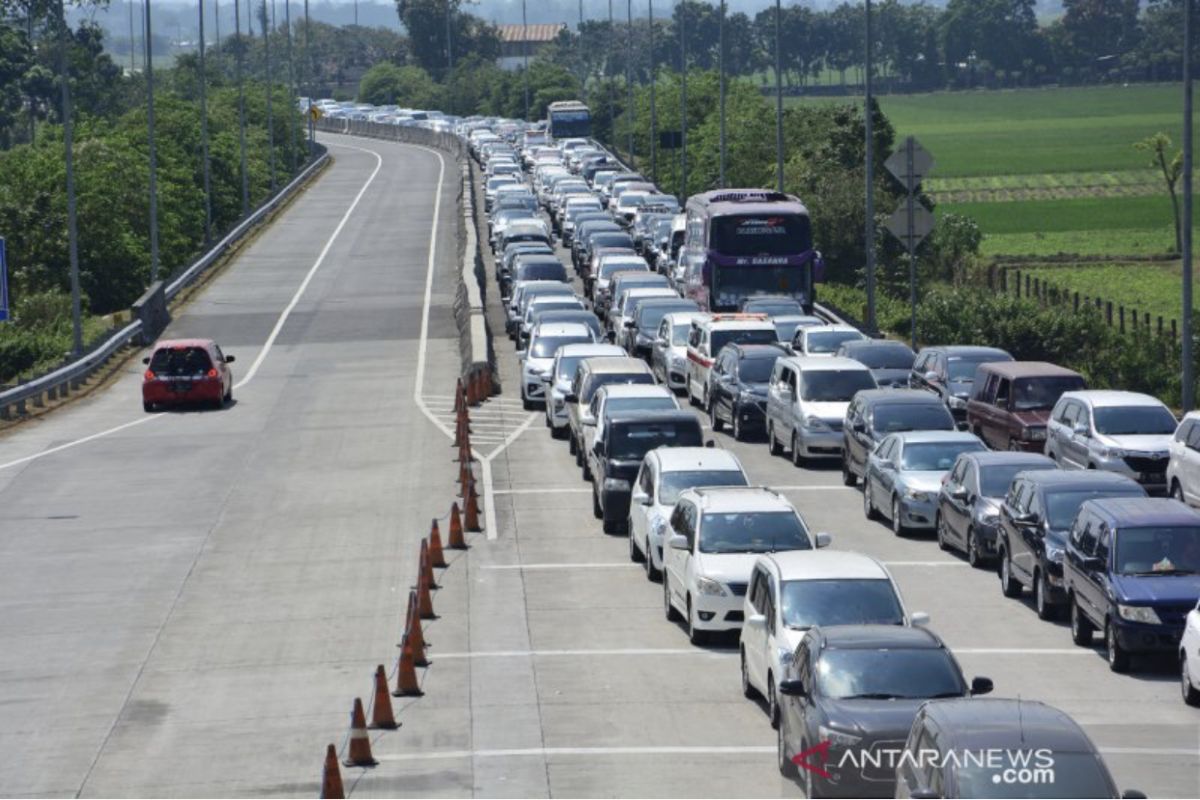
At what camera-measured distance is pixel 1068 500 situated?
24922 millimetres

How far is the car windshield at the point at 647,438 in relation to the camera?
102 feet

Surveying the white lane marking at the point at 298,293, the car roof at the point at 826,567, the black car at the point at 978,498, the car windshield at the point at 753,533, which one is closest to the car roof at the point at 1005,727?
the car roof at the point at 826,567

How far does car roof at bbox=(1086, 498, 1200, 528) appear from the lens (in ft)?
73.3

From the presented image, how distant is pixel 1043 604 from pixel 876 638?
7364mm

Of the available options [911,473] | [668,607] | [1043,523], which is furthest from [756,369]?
[668,607]

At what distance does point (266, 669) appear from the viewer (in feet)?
73.3

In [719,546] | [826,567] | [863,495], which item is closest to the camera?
[826,567]

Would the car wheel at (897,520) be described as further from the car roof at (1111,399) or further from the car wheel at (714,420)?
the car wheel at (714,420)

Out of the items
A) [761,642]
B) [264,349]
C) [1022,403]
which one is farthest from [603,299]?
[761,642]

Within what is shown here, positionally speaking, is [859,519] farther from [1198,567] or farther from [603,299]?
[603,299]

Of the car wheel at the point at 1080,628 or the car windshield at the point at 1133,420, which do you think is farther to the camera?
the car windshield at the point at 1133,420

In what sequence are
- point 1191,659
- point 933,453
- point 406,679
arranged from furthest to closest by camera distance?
point 933,453 → point 406,679 → point 1191,659

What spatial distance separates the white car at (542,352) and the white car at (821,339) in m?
4.01

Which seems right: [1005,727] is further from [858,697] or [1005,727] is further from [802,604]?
[802,604]
